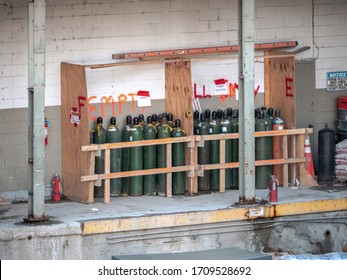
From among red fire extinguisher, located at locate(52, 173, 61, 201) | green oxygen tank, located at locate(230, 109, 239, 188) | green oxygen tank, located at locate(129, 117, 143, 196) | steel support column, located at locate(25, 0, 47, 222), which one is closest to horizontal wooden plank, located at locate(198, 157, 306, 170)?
green oxygen tank, located at locate(230, 109, 239, 188)

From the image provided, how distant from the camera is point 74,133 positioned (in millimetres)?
17141

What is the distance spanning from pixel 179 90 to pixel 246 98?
78.3 inches

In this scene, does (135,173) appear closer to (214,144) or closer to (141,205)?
(141,205)

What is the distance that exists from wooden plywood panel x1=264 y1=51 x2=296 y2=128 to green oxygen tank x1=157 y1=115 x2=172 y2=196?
2.24 m

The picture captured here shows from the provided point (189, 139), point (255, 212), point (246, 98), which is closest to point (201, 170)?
point (189, 139)

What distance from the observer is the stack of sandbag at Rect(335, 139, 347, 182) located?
18.5m

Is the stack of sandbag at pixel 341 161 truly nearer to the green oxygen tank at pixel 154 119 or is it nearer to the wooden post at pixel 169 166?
the wooden post at pixel 169 166

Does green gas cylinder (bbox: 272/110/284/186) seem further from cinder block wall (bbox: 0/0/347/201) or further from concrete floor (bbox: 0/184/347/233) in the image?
cinder block wall (bbox: 0/0/347/201)

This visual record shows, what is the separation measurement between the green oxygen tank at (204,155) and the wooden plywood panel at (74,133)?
7.13 feet

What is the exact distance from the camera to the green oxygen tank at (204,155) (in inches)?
707

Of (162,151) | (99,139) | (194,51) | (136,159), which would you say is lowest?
(136,159)

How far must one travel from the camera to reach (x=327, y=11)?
19.1m

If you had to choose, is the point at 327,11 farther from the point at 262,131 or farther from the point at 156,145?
the point at 156,145

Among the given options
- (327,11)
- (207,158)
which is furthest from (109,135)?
(327,11)
